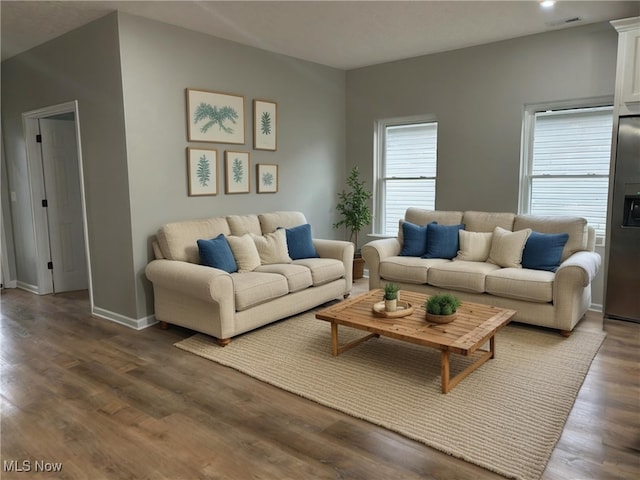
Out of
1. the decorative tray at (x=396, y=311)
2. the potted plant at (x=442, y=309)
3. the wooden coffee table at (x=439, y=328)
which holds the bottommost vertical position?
the wooden coffee table at (x=439, y=328)

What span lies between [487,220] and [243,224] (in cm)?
248

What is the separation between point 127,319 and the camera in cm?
416

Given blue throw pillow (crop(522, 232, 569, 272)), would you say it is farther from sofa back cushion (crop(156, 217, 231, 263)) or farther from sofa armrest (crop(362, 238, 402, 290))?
sofa back cushion (crop(156, 217, 231, 263))

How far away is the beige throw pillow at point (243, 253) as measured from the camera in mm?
4156

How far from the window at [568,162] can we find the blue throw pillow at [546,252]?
74 centimetres

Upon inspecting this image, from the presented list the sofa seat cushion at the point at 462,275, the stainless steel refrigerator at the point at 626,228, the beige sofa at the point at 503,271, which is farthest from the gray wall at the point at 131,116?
the stainless steel refrigerator at the point at 626,228

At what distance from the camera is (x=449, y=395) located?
2770 millimetres

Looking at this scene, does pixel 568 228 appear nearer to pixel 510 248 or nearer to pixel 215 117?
pixel 510 248

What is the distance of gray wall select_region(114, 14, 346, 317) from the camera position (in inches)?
156

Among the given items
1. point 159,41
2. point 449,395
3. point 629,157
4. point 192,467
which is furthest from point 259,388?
point 629,157

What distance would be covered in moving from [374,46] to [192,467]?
4.34m

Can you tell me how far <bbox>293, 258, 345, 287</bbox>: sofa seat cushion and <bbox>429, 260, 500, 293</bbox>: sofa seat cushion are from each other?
0.92 metres

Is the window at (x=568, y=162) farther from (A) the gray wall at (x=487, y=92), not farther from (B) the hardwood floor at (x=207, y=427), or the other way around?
(B) the hardwood floor at (x=207, y=427)

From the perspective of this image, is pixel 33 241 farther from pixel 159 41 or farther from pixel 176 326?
pixel 159 41
